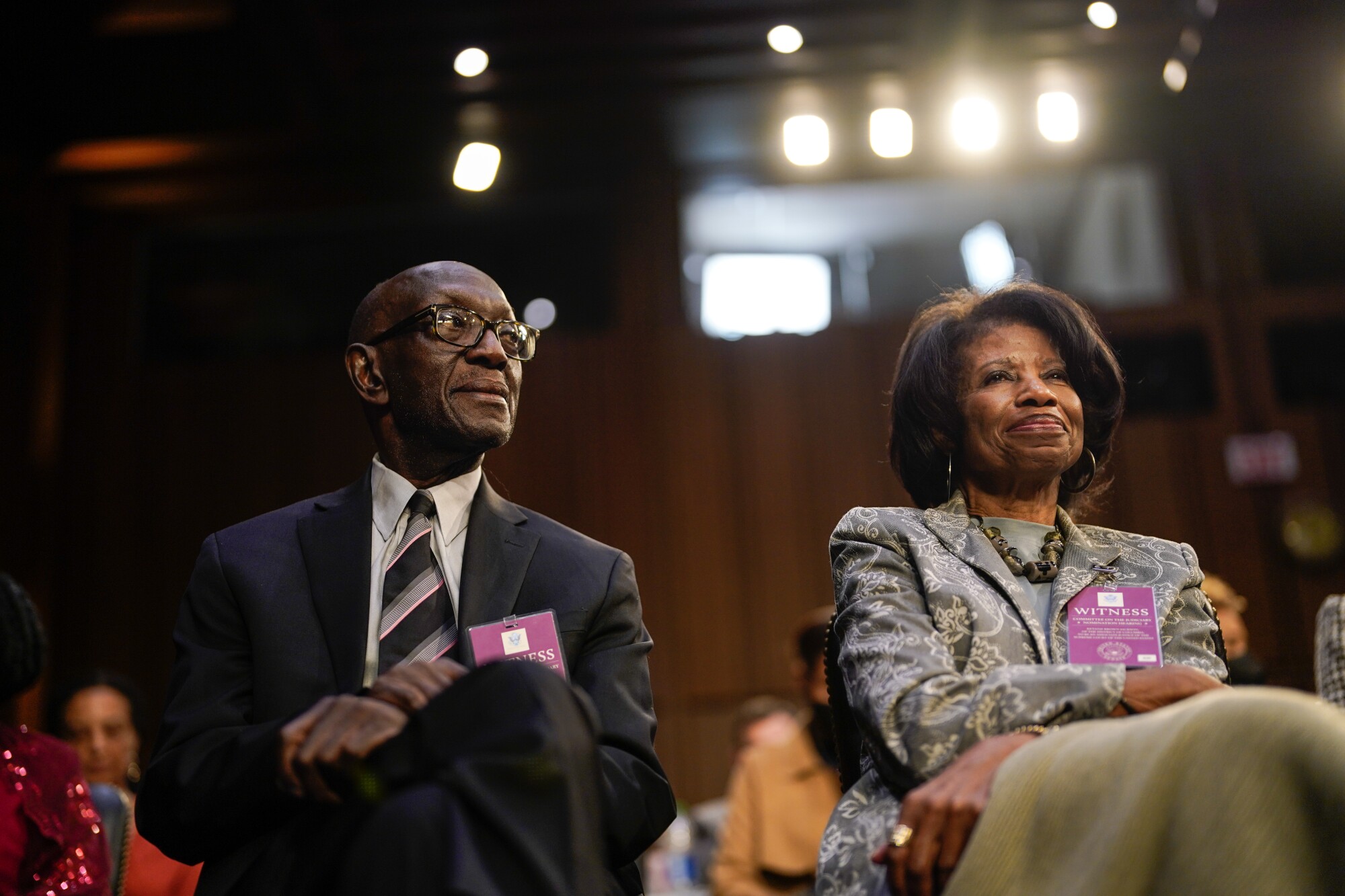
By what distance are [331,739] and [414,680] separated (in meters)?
0.12

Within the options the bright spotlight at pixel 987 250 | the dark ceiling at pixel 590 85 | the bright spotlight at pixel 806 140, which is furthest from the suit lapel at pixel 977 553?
the bright spotlight at pixel 987 250

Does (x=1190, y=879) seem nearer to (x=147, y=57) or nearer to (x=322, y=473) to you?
(x=322, y=473)

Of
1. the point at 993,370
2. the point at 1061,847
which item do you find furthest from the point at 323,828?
the point at 993,370

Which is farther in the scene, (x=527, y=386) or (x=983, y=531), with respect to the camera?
(x=527, y=386)

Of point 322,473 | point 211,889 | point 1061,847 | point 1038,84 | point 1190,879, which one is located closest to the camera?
point 1190,879

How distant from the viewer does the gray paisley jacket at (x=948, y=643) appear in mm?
1436

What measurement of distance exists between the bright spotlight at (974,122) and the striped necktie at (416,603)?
4021 millimetres

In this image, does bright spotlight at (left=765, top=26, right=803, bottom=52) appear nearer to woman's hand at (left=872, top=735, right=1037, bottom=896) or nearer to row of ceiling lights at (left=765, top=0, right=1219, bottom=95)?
row of ceiling lights at (left=765, top=0, right=1219, bottom=95)

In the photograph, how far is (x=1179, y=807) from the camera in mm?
1068

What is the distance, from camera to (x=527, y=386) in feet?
19.2

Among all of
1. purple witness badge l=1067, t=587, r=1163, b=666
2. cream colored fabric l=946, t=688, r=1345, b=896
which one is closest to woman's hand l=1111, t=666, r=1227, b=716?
purple witness badge l=1067, t=587, r=1163, b=666

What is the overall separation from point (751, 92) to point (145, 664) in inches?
158

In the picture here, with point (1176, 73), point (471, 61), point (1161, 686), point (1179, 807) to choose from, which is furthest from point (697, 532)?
point (1179, 807)

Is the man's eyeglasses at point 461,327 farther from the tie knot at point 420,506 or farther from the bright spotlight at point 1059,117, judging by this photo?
the bright spotlight at point 1059,117
